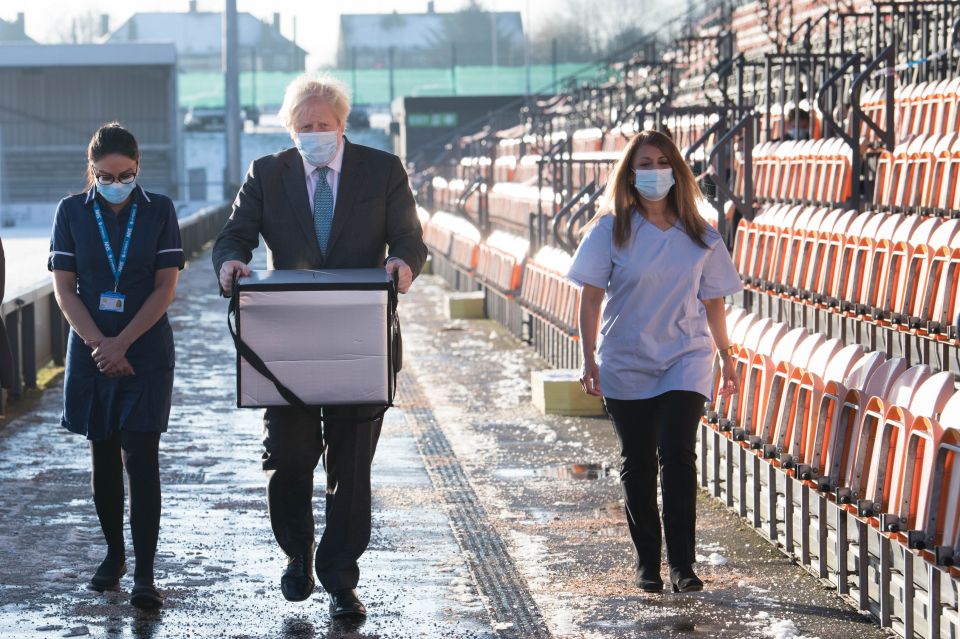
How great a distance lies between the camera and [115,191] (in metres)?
5.95

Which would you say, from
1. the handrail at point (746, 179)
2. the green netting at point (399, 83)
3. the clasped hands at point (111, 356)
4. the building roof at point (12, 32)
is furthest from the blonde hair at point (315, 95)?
the building roof at point (12, 32)

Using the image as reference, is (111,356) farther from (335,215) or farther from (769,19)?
(769,19)

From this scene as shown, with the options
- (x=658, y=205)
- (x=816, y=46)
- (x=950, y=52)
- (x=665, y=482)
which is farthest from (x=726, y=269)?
(x=816, y=46)

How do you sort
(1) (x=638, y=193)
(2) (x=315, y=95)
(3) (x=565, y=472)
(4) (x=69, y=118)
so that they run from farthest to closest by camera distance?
(4) (x=69, y=118) → (3) (x=565, y=472) → (1) (x=638, y=193) → (2) (x=315, y=95)

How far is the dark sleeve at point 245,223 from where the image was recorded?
19.2ft

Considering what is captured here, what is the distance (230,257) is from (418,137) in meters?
47.7

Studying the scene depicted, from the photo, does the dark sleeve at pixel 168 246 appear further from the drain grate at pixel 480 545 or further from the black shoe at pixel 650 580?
the black shoe at pixel 650 580

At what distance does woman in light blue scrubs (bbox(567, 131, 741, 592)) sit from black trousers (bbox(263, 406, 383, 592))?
2.94 feet

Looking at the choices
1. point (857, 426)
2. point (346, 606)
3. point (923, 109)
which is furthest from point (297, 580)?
point (923, 109)

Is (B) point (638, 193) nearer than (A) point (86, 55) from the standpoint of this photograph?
Yes

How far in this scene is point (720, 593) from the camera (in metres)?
6.24

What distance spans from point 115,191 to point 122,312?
43 cm

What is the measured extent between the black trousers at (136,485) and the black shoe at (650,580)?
177 cm

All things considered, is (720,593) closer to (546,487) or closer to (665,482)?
(665,482)
